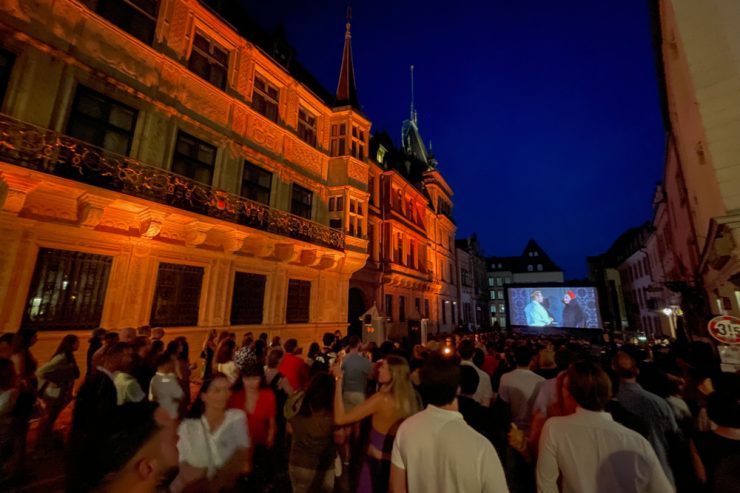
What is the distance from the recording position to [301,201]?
13.6m

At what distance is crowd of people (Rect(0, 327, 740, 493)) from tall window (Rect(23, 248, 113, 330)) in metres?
2.56

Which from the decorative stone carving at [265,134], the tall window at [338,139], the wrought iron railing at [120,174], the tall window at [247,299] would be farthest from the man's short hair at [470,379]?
the tall window at [338,139]

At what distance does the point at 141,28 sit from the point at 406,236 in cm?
1775

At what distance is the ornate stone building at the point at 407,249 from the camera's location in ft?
62.2

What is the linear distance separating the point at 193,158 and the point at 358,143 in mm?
8002

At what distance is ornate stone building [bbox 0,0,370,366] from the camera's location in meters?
6.82

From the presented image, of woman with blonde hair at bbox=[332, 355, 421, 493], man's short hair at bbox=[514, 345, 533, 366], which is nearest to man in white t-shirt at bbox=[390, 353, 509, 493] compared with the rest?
woman with blonde hair at bbox=[332, 355, 421, 493]

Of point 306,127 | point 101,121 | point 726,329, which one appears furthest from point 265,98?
point 726,329

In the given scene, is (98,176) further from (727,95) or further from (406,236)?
(406,236)

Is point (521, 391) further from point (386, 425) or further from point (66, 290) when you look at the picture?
point (66, 290)

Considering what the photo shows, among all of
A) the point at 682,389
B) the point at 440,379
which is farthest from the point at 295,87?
the point at 682,389

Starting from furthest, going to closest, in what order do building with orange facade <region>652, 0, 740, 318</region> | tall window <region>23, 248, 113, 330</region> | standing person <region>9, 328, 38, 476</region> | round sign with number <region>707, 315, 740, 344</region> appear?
building with orange facade <region>652, 0, 740, 318</region> → tall window <region>23, 248, 113, 330</region> → round sign with number <region>707, 315, 740, 344</region> → standing person <region>9, 328, 38, 476</region>

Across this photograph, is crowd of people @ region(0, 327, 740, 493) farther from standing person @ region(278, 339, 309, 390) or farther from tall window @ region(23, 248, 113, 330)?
tall window @ region(23, 248, 113, 330)

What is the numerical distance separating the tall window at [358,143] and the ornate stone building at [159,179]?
189cm
